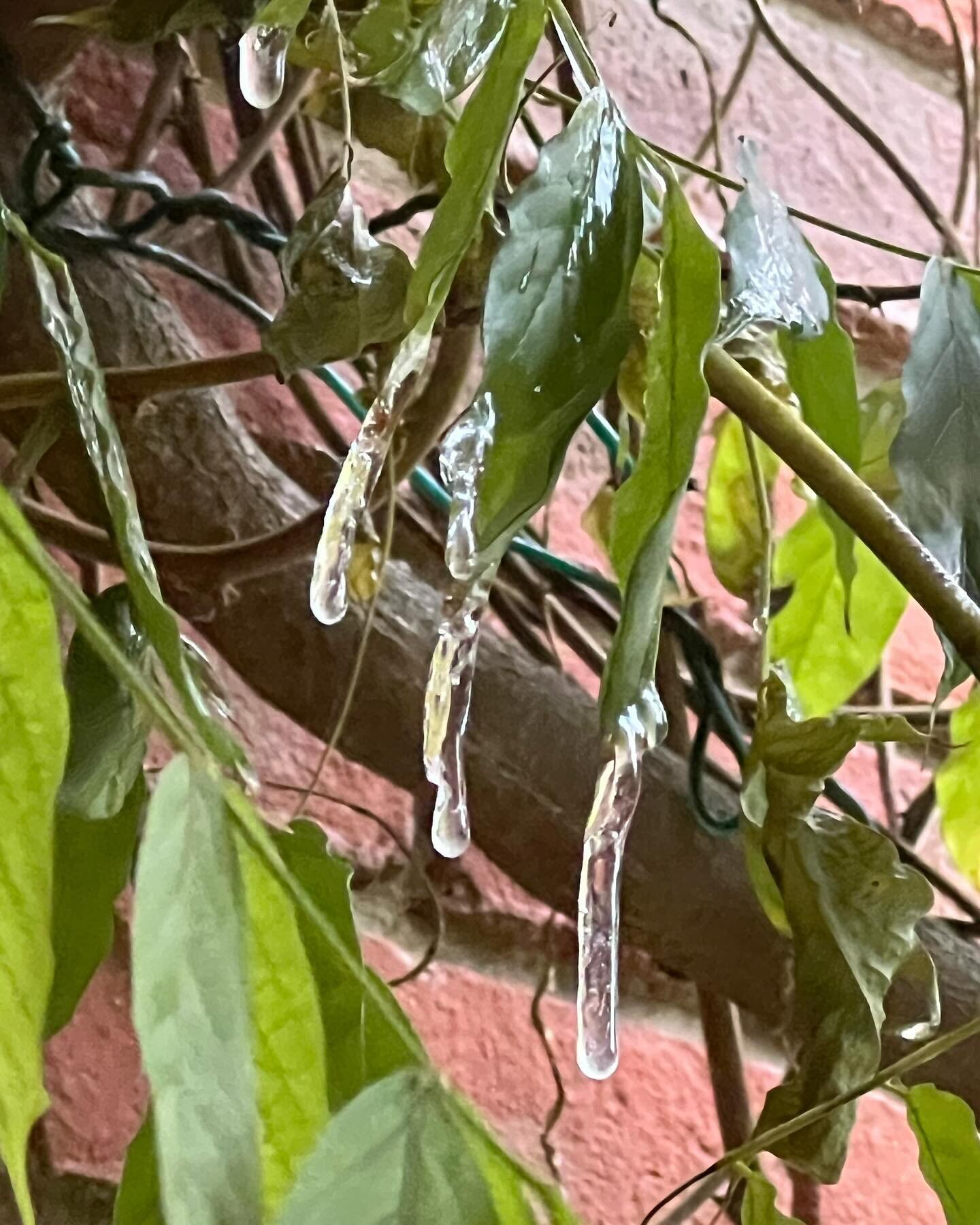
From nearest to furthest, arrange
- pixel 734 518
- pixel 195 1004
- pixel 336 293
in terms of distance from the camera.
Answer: pixel 195 1004 → pixel 336 293 → pixel 734 518

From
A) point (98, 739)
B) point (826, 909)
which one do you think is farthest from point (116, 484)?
point (826, 909)

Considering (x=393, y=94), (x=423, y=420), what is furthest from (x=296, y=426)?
(x=393, y=94)

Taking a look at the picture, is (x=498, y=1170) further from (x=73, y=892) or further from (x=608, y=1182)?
(x=608, y=1182)

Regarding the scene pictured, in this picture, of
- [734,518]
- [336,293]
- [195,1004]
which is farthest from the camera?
[734,518]

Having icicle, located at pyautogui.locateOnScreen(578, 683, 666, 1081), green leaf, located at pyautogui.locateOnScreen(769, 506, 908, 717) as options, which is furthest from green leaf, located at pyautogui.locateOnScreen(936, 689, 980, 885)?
icicle, located at pyautogui.locateOnScreen(578, 683, 666, 1081)

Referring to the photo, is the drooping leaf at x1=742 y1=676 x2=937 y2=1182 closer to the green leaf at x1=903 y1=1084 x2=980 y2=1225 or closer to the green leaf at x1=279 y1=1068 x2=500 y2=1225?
the green leaf at x1=903 y1=1084 x2=980 y2=1225

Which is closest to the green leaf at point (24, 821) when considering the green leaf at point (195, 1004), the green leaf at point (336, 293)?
the green leaf at point (195, 1004)

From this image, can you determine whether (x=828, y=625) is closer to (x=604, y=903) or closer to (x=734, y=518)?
(x=734, y=518)
